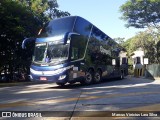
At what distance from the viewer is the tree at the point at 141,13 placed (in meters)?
37.5

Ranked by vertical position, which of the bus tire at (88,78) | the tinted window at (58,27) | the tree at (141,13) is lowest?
the bus tire at (88,78)

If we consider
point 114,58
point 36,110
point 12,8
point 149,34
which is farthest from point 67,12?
point 36,110

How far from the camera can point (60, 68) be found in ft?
47.1

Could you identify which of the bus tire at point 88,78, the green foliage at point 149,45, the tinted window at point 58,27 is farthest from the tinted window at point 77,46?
the green foliage at point 149,45

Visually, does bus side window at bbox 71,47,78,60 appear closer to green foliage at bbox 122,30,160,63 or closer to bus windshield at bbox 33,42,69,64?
bus windshield at bbox 33,42,69,64

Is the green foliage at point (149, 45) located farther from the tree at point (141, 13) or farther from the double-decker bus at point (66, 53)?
the double-decker bus at point (66, 53)

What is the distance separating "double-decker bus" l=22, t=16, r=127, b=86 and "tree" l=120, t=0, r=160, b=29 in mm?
22145

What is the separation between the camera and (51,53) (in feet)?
48.7

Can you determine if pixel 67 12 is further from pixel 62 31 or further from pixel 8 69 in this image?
pixel 62 31

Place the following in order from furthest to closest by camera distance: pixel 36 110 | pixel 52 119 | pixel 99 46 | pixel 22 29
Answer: pixel 22 29 → pixel 99 46 → pixel 36 110 → pixel 52 119

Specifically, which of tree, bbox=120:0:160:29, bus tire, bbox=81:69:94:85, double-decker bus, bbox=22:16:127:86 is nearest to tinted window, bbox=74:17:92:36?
double-decker bus, bbox=22:16:127:86

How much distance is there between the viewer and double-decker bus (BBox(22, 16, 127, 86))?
47.5 ft

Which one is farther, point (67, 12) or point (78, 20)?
point (67, 12)

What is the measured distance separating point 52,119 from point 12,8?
18926mm
